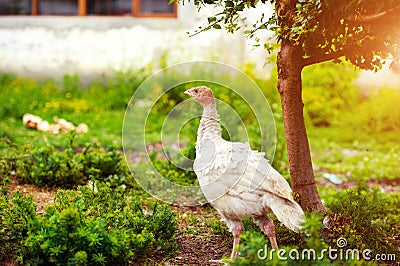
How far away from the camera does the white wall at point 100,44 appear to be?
11.4 meters

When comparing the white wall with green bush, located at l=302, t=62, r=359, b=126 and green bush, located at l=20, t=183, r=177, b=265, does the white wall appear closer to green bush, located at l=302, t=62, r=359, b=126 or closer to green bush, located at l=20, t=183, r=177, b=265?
green bush, located at l=302, t=62, r=359, b=126

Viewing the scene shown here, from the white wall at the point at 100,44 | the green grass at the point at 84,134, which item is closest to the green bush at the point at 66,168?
the green grass at the point at 84,134

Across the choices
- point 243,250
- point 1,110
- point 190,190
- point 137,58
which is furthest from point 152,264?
point 137,58

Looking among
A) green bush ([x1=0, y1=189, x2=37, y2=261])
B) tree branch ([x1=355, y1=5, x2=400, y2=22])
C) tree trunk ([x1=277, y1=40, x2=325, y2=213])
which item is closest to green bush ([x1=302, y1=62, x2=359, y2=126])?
tree trunk ([x1=277, y1=40, x2=325, y2=213])

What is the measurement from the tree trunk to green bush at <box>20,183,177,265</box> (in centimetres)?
100

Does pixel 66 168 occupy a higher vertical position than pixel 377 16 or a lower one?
lower

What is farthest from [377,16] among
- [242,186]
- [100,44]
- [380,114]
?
[100,44]

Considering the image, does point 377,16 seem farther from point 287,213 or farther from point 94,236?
point 94,236

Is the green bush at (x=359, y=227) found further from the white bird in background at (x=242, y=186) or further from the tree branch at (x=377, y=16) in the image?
the tree branch at (x=377, y=16)

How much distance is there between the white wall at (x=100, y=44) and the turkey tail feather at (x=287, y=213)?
25.9 ft

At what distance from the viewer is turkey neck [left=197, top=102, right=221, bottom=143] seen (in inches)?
148

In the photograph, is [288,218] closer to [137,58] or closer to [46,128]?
[46,128]

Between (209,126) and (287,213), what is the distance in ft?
2.47

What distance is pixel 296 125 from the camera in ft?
14.1
